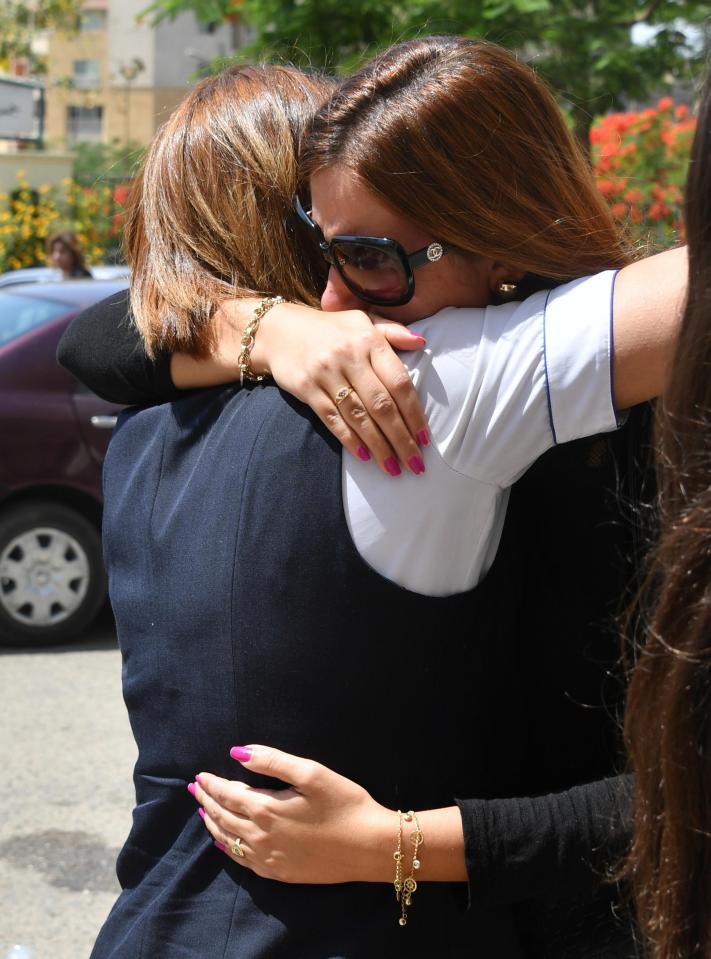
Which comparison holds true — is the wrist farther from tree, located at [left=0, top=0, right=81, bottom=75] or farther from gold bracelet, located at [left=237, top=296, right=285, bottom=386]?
tree, located at [left=0, top=0, right=81, bottom=75]

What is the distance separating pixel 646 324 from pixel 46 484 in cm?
556

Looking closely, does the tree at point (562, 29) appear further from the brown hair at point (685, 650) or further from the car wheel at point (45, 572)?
the brown hair at point (685, 650)

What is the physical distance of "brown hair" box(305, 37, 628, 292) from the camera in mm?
1409

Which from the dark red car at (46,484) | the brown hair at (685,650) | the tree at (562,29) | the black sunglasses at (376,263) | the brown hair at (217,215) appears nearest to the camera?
the brown hair at (685,650)

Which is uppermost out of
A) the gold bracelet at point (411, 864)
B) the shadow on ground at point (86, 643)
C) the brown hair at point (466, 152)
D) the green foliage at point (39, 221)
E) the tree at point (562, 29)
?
the tree at point (562, 29)

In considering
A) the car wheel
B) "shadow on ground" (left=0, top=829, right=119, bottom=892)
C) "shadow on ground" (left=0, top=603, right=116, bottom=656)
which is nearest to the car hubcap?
the car wheel

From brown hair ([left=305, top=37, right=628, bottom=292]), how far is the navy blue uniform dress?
0.93ft

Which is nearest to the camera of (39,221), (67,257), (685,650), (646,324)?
(685,650)

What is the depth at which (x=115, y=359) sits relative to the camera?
180 centimetres

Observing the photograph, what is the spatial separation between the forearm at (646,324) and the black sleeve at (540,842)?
42cm

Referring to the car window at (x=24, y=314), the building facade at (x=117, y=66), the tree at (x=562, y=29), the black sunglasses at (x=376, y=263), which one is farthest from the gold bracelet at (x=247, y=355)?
the building facade at (x=117, y=66)

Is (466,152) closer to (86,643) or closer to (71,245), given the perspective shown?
(86,643)

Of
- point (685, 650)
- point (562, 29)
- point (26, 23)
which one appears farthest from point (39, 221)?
point (685, 650)

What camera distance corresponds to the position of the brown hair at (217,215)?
5.25 feet
